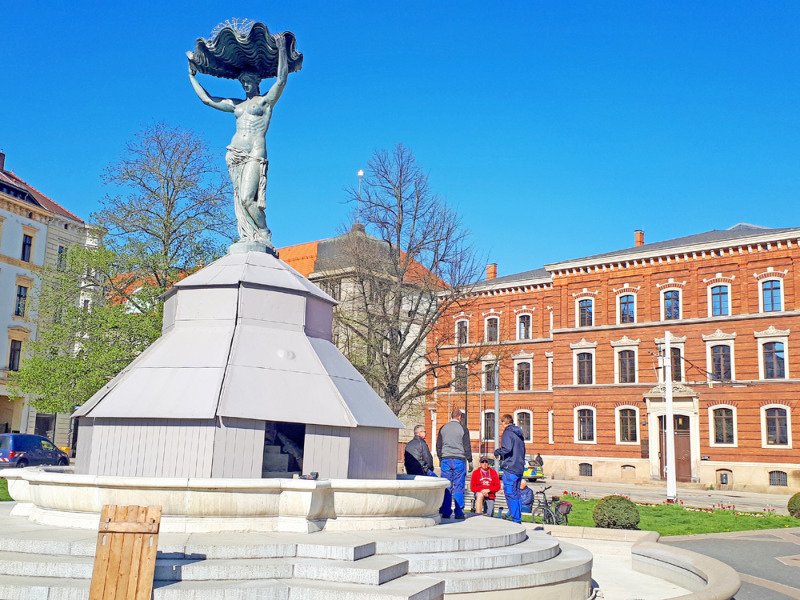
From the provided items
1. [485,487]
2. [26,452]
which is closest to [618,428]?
[26,452]

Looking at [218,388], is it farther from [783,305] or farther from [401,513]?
[783,305]

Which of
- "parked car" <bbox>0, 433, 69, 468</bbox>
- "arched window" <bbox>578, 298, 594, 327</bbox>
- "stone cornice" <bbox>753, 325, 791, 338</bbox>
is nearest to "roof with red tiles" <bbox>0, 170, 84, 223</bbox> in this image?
"parked car" <bbox>0, 433, 69, 468</bbox>

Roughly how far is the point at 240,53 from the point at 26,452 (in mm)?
17732

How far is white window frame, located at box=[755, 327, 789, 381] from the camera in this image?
127 feet

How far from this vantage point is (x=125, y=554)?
20.7 feet

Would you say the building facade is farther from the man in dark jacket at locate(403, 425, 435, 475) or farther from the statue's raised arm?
the man in dark jacket at locate(403, 425, 435, 475)

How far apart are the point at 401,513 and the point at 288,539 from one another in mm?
→ 2055

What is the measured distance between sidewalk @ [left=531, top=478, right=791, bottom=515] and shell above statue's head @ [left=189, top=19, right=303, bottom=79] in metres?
17.6

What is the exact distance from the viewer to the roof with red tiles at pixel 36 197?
4412cm

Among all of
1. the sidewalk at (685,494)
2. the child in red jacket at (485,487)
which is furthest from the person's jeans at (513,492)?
the sidewalk at (685,494)

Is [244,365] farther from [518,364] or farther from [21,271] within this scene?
[518,364]

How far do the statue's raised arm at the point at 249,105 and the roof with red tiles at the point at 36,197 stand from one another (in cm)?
3524

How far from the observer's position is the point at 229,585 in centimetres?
666

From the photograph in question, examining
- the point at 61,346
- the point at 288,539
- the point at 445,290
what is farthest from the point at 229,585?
the point at 61,346
